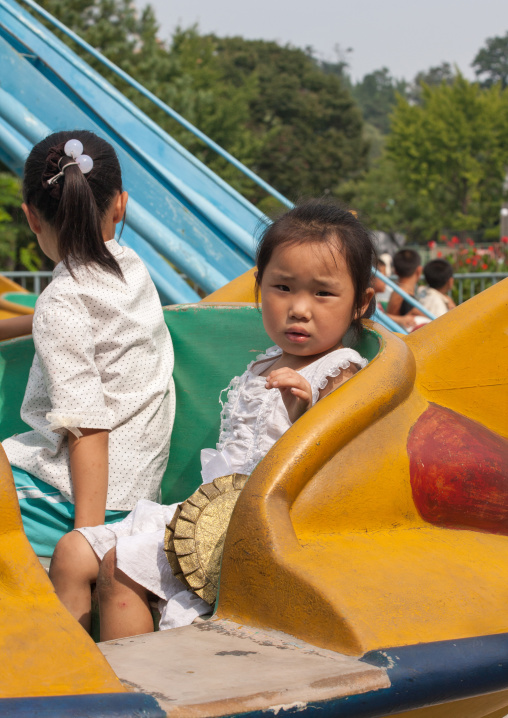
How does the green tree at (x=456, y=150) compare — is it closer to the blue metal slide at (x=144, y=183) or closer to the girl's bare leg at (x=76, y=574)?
the blue metal slide at (x=144, y=183)

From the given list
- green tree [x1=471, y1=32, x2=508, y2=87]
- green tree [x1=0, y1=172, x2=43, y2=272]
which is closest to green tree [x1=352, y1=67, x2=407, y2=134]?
green tree [x1=471, y1=32, x2=508, y2=87]

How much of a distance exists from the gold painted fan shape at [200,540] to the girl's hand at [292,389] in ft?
0.63

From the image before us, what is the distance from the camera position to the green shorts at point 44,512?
1.47 meters

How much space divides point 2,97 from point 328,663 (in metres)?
2.48

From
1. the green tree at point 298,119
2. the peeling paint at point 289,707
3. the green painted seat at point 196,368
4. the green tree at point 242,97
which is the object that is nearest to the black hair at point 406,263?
the green painted seat at point 196,368

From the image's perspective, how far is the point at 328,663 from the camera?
96 cm

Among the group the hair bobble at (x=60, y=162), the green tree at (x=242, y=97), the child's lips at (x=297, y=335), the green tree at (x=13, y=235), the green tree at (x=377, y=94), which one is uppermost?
the green tree at (x=377, y=94)

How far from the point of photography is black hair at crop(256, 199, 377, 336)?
1.37m

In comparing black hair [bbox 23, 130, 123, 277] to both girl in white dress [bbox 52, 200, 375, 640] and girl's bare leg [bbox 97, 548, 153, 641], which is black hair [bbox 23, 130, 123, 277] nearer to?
girl in white dress [bbox 52, 200, 375, 640]

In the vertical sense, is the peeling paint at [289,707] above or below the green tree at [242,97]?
below

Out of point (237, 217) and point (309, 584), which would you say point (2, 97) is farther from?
point (309, 584)

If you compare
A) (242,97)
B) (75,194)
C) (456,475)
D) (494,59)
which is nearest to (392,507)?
(456,475)

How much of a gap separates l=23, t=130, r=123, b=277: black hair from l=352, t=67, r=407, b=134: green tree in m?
90.8

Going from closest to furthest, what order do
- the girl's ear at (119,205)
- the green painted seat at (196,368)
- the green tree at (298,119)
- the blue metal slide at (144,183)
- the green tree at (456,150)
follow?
the girl's ear at (119,205), the green painted seat at (196,368), the blue metal slide at (144,183), the green tree at (456,150), the green tree at (298,119)
